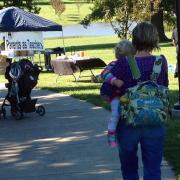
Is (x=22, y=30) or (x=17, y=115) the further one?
(x=22, y=30)

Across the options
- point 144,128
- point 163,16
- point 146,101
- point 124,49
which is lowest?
point 144,128

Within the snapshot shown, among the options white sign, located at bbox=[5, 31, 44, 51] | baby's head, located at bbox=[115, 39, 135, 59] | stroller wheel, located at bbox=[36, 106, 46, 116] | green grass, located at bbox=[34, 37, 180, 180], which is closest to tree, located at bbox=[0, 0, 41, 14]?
green grass, located at bbox=[34, 37, 180, 180]

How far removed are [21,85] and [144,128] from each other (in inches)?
249

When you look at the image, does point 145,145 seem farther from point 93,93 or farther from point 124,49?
point 93,93

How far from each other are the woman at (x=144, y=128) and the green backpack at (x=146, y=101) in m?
0.04

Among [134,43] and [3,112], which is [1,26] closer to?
[3,112]

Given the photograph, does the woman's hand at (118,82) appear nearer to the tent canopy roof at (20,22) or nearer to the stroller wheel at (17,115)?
the stroller wheel at (17,115)

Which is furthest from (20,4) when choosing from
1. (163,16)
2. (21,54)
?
(21,54)

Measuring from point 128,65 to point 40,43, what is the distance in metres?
13.7

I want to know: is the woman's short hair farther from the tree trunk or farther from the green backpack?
the tree trunk

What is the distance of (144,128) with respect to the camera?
4.86 m

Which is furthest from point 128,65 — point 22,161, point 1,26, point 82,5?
point 82,5

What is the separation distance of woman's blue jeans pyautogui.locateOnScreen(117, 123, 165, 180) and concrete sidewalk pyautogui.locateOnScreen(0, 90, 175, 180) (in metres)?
1.41

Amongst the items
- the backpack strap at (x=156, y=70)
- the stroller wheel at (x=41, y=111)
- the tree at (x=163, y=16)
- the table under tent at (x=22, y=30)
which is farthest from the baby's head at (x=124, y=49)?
the tree at (x=163, y=16)
